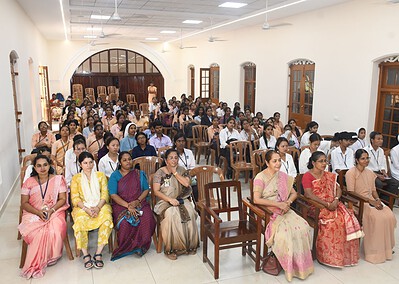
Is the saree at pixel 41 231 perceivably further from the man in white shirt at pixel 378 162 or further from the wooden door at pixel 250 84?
the wooden door at pixel 250 84

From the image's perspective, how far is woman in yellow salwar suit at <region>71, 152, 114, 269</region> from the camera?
3551mm

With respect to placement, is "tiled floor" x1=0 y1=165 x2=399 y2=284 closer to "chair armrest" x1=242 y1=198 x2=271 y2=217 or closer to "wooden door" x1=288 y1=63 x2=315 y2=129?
"chair armrest" x1=242 y1=198 x2=271 y2=217

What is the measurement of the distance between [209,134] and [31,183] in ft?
14.2

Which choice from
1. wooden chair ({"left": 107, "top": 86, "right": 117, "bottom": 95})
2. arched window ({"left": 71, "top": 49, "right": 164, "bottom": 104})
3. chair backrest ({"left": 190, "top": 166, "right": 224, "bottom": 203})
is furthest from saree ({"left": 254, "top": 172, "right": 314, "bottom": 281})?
arched window ({"left": 71, "top": 49, "right": 164, "bottom": 104})

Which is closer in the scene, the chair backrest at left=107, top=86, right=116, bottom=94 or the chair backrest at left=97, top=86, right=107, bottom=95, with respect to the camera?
the chair backrest at left=97, top=86, right=107, bottom=95

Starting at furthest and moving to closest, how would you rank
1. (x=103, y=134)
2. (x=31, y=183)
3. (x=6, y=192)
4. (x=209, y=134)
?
(x=209, y=134), (x=103, y=134), (x=6, y=192), (x=31, y=183)

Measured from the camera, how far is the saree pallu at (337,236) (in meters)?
3.49

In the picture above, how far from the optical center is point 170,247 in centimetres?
369

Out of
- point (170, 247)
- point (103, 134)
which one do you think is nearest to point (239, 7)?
point (103, 134)

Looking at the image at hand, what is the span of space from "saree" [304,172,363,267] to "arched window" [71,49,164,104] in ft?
50.1

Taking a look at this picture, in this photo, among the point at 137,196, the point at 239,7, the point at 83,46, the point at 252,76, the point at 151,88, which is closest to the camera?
the point at 137,196

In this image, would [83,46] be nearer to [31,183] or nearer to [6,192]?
[6,192]

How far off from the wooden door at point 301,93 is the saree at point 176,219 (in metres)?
6.07

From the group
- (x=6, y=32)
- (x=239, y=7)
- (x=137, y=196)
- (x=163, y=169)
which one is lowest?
(x=137, y=196)
